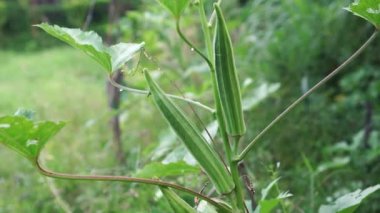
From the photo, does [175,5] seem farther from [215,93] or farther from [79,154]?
[79,154]

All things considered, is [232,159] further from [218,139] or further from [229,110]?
[218,139]

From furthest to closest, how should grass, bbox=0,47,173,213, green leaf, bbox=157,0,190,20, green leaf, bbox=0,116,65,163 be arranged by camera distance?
grass, bbox=0,47,173,213 → green leaf, bbox=157,0,190,20 → green leaf, bbox=0,116,65,163

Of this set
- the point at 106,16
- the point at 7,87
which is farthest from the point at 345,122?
the point at 106,16

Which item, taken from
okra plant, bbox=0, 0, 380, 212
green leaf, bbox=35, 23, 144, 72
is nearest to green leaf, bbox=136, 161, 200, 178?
okra plant, bbox=0, 0, 380, 212

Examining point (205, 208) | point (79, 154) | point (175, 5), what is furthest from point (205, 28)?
point (79, 154)

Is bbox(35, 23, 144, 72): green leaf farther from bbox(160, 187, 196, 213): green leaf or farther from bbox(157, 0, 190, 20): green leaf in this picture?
bbox(160, 187, 196, 213): green leaf

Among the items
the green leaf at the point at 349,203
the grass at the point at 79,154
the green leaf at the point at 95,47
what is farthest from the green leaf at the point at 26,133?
the green leaf at the point at 349,203

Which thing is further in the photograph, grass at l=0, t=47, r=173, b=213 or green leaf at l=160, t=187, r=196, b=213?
grass at l=0, t=47, r=173, b=213
